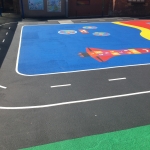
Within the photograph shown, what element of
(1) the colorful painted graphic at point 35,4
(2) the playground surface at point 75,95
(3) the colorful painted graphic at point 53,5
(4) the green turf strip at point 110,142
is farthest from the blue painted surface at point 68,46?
(1) the colorful painted graphic at point 35,4

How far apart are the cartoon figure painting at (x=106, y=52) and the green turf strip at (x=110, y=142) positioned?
286 inches

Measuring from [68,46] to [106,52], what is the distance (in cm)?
335

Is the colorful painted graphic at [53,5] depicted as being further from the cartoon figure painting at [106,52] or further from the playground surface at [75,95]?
the cartoon figure painting at [106,52]

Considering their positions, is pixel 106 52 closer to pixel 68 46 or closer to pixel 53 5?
pixel 68 46

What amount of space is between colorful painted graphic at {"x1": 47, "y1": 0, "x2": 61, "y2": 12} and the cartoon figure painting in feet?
51.3

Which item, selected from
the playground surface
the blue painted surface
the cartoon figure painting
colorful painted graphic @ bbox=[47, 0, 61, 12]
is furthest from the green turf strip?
colorful painted graphic @ bbox=[47, 0, 61, 12]

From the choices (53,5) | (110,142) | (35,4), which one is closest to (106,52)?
(110,142)

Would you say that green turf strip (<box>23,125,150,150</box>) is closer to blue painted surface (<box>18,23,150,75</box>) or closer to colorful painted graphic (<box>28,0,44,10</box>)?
blue painted surface (<box>18,23,150,75</box>)

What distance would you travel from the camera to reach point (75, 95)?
877cm

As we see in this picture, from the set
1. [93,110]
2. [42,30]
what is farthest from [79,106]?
[42,30]

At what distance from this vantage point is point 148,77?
1046 cm

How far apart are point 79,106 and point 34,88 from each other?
105 inches

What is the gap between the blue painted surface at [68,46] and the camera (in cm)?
1199

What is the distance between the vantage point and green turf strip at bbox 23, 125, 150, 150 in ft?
19.4
